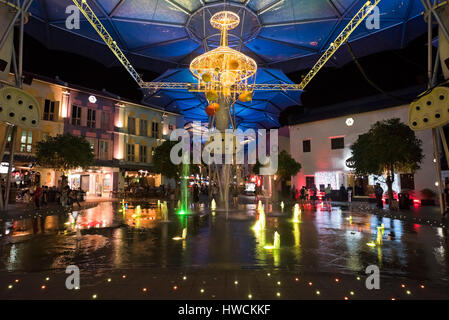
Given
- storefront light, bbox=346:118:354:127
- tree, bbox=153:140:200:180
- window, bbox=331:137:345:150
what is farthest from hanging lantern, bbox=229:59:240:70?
window, bbox=331:137:345:150

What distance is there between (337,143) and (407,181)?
7941 mm

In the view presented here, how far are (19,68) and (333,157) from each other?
28.2 m

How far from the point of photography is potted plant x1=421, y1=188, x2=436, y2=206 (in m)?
21.5

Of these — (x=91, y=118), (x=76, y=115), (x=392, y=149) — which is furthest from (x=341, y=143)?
(x=76, y=115)

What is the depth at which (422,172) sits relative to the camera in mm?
23406

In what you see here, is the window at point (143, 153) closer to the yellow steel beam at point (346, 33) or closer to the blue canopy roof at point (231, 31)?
the blue canopy roof at point (231, 31)

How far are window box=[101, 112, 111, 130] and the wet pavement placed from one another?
2447cm

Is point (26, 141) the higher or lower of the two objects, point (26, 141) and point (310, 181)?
the higher

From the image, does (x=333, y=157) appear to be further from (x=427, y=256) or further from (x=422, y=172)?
(x=427, y=256)

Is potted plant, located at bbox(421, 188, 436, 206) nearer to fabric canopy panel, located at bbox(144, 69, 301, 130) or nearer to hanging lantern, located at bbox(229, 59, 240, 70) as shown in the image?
fabric canopy panel, located at bbox(144, 69, 301, 130)

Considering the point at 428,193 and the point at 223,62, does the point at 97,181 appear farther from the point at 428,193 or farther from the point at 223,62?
the point at 428,193

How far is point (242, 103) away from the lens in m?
36.1

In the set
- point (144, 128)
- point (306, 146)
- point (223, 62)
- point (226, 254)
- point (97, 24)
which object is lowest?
point (226, 254)

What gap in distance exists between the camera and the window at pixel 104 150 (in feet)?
107
